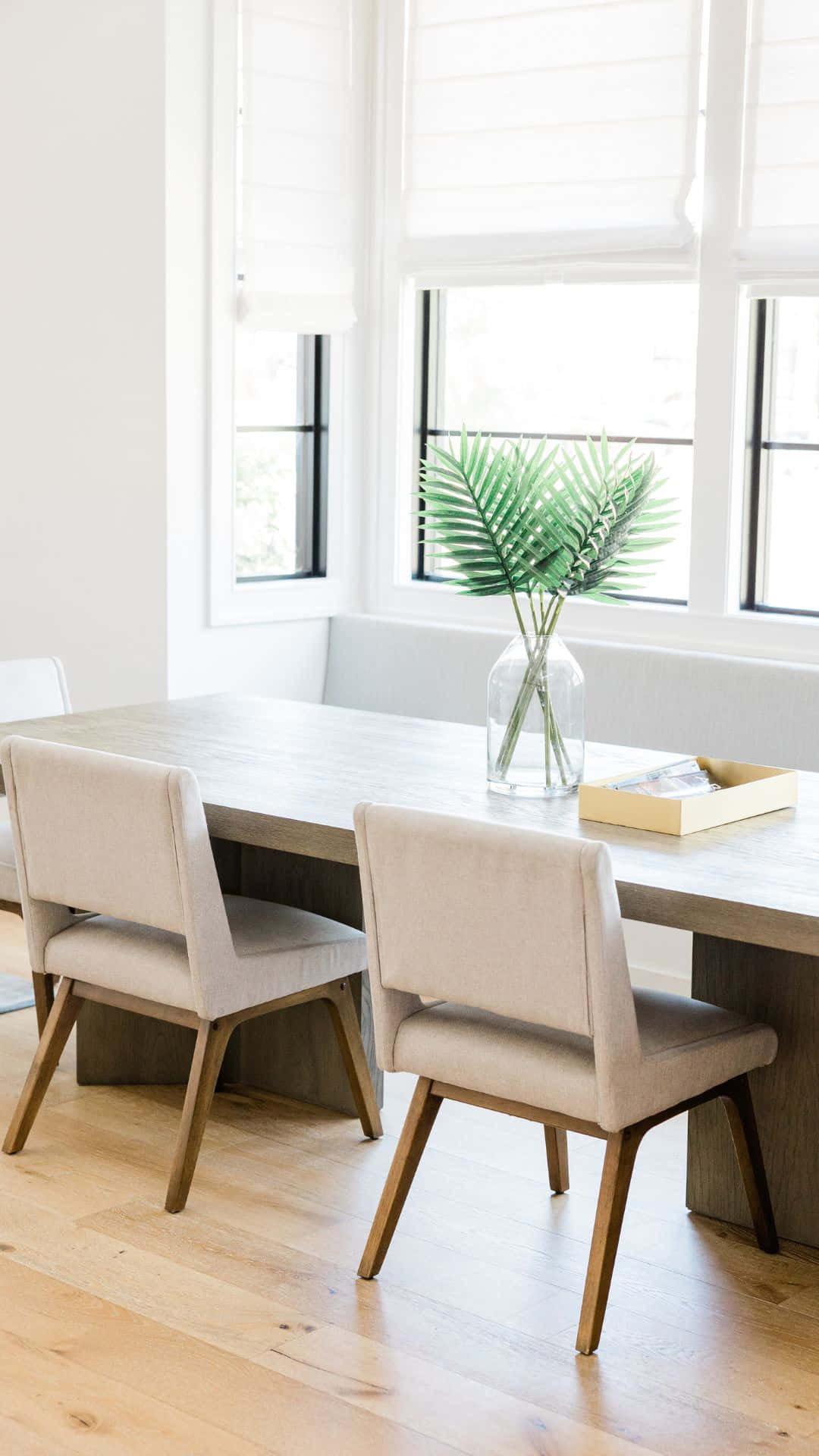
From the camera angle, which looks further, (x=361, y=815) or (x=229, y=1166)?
(x=229, y=1166)

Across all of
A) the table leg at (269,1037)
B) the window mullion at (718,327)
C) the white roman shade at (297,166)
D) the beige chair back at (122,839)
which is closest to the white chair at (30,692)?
the table leg at (269,1037)

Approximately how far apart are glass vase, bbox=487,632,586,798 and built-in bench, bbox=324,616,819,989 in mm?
1198

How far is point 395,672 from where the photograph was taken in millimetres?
4828

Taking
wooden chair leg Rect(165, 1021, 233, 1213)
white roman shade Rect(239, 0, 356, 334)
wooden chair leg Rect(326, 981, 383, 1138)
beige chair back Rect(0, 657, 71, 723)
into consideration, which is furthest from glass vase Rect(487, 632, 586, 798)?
white roman shade Rect(239, 0, 356, 334)

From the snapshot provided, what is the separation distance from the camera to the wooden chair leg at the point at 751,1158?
270cm

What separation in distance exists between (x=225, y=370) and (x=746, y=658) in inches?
63.9

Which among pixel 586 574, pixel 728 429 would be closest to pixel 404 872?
pixel 586 574

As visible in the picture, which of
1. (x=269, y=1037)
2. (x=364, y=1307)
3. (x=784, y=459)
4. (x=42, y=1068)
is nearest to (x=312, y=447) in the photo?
(x=784, y=459)

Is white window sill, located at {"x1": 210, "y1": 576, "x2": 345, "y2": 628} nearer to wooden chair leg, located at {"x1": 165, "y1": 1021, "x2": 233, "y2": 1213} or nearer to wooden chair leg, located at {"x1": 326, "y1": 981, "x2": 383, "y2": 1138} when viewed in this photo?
wooden chair leg, located at {"x1": 326, "y1": 981, "x2": 383, "y2": 1138}

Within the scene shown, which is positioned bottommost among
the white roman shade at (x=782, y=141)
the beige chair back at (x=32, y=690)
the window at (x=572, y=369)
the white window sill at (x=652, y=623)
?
the beige chair back at (x=32, y=690)

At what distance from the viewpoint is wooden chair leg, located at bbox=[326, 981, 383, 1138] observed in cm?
319

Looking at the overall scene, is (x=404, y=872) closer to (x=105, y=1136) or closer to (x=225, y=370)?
(x=105, y=1136)

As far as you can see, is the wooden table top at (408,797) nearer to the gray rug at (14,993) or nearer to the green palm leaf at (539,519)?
the green palm leaf at (539,519)

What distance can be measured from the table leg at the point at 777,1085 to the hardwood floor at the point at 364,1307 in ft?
0.25
